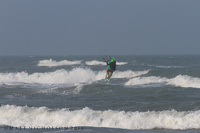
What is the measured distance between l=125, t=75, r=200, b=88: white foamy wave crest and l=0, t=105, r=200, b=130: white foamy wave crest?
12.7 metres

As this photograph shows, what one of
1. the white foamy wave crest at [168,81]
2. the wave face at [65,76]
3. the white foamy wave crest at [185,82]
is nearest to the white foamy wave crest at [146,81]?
the white foamy wave crest at [168,81]

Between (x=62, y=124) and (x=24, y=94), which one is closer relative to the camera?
(x=62, y=124)

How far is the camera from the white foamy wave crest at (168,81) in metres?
30.7

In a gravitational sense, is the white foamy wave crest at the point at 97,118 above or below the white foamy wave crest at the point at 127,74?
below

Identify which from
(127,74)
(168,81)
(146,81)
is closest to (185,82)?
(168,81)

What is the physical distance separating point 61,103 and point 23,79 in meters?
22.4

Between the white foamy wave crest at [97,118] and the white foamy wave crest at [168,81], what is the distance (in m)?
12.7

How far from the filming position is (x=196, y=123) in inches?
643

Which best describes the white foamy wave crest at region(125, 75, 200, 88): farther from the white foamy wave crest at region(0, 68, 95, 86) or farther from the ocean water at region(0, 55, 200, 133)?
the white foamy wave crest at region(0, 68, 95, 86)

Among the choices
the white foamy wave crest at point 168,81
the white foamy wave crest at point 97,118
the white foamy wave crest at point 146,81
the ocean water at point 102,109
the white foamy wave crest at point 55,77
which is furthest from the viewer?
the white foamy wave crest at point 55,77

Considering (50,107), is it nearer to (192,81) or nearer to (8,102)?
(8,102)

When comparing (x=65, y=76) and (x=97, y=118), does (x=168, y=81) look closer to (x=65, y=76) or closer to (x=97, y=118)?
(x=65, y=76)

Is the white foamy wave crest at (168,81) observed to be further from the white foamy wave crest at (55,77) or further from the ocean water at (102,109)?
the white foamy wave crest at (55,77)

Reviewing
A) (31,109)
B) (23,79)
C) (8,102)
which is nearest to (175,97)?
(31,109)
